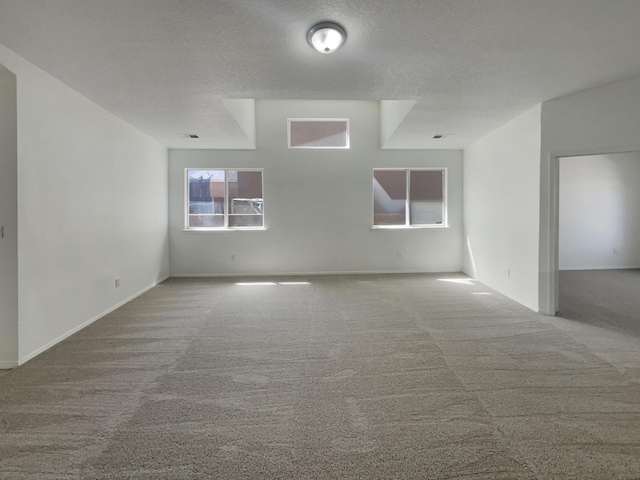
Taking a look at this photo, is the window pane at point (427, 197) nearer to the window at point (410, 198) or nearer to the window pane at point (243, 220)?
the window at point (410, 198)

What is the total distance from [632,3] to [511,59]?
2.51 ft

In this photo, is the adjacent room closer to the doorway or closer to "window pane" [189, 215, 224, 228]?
"window pane" [189, 215, 224, 228]

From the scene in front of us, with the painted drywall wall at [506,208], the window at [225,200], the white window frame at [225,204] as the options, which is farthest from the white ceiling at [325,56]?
the window at [225,200]

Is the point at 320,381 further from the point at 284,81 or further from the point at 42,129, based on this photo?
the point at 42,129

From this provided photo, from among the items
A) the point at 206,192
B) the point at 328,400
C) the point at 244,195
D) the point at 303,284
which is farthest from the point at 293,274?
the point at 328,400

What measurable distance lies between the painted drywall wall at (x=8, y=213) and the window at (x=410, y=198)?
5453 mm

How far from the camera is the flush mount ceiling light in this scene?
Answer: 2.19 metres

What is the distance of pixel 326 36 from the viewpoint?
2.27 meters

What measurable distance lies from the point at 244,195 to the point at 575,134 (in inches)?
210

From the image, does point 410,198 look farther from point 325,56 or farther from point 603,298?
point 325,56

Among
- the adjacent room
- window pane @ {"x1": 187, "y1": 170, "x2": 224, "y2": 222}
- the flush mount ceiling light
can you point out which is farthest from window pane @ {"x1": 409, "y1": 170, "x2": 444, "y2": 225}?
the flush mount ceiling light

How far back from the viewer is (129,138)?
454 centimetres

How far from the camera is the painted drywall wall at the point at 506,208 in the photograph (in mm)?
3982

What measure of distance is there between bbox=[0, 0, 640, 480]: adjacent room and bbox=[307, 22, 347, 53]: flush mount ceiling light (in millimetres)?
13
